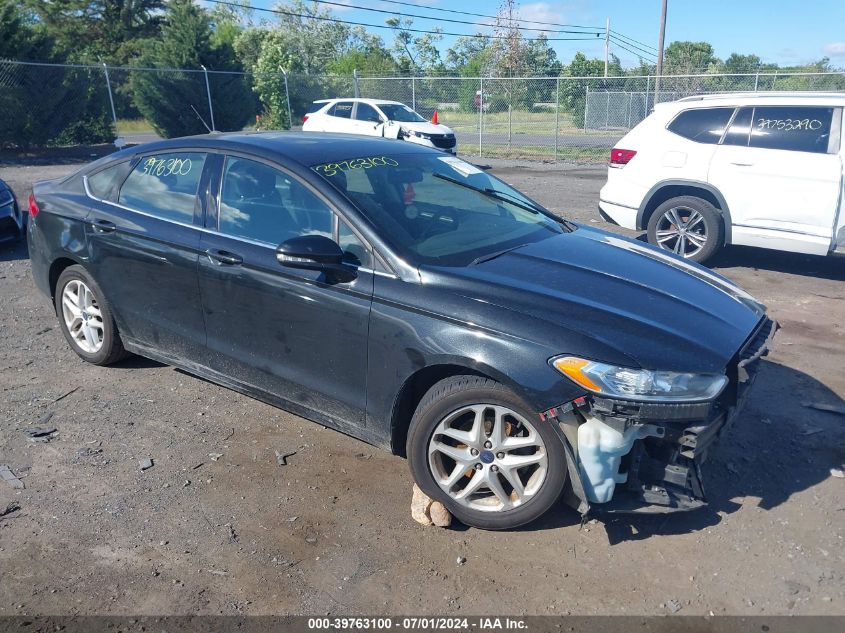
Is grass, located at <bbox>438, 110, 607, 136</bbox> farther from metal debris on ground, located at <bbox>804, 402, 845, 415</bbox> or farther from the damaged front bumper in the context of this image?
the damaged front bumper

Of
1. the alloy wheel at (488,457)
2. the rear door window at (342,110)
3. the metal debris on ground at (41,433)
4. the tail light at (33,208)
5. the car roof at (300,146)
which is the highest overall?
the rear door window at (342,110)

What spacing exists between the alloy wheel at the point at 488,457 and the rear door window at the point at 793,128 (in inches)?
229

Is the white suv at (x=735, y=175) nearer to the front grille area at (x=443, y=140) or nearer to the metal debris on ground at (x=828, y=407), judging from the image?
the metal debris on ground at (x=828, y=407)

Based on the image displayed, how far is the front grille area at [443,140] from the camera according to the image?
61.1ft

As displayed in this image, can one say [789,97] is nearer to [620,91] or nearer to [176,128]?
[620,91]

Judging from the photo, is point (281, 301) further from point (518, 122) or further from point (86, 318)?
point (518, 122)

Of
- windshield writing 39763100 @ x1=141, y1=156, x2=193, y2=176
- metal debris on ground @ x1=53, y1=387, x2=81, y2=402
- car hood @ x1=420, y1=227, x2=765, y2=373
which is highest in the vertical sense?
windshield writing 39763100 @ x1=141, y1=156, x2=193, y2=176

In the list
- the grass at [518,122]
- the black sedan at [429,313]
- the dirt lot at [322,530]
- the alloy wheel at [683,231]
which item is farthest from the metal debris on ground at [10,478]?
the grass at [518,122]

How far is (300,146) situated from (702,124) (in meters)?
5.51

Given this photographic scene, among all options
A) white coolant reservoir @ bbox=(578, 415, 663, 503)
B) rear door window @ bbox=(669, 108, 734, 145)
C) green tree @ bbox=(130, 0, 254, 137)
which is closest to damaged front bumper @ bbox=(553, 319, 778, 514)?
white coolant reservoir @ bbox=(578, 415, 663, 503)

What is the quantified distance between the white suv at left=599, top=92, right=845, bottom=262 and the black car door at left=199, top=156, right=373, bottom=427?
17.7 ft

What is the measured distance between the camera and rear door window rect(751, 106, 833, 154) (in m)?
7.23

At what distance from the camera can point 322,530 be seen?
3.33m

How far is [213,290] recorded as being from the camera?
4035 millimetres
